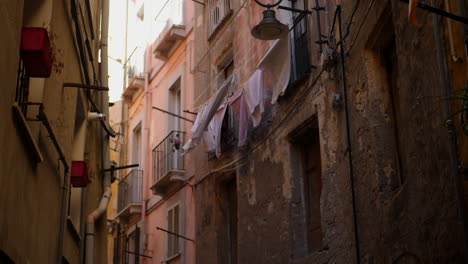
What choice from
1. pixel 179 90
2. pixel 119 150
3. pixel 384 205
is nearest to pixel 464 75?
pixel 384 205

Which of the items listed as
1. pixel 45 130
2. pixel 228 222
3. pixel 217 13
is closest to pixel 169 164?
pixel 228 222

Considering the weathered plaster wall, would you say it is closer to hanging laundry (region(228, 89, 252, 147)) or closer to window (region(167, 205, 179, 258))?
hanging laundry (region(228, 89, 252, 147))

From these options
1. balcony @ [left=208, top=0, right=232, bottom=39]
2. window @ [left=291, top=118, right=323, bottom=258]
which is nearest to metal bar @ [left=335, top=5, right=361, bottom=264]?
window @ [left=291, top=118, right=323, bottom=258]

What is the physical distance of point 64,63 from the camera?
9586mm

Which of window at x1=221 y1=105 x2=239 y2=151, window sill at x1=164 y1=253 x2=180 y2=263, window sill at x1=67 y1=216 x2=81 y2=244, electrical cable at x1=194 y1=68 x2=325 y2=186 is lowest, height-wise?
window sill at x1=67 y1=216 x2=81 y2=244

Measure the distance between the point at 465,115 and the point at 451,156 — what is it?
1.64 feet

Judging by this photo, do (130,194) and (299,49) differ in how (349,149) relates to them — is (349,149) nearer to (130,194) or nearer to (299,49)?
(299,49)

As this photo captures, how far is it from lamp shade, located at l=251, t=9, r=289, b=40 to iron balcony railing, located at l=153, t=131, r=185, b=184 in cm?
696

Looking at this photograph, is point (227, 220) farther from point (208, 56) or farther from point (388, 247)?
point (388, 247)

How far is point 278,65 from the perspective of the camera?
42.1ft

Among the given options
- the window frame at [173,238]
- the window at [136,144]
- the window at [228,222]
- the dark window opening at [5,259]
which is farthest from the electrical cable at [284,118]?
the window at [136,144]

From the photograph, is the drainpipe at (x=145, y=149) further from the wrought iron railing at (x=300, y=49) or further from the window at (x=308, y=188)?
the wrought iron railing at (x=300, y=49)

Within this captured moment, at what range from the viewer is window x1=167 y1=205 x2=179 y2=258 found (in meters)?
18.4

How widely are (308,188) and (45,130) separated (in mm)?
5533
